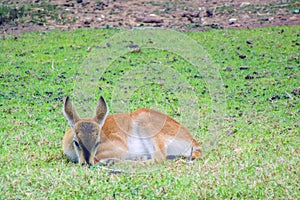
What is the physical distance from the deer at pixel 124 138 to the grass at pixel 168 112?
0.20 meters

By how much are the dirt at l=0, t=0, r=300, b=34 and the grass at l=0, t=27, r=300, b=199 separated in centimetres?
70

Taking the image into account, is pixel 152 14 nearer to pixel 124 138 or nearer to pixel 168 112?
pixel 168 112

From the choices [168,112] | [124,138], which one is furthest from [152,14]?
[124,138]

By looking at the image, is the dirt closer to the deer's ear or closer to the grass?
the grass

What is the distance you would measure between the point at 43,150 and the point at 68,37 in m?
7.47

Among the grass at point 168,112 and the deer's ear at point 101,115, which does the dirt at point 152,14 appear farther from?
the deer's ear at point 101,115

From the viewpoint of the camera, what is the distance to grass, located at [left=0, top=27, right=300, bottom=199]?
561 cm

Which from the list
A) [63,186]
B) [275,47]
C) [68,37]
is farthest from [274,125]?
[68,37]

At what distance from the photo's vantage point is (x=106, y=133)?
6535 mm

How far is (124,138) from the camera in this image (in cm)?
658

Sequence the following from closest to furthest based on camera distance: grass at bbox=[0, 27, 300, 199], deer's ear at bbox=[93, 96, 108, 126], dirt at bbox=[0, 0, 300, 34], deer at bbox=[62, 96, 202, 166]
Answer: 1. grass at bbox=[0, 27, 300, 199]
2. deer at bbox=[62, 96, 202, 166]
3. deer's ear at bbox=[93, 96, 108, 126]
4. dirt at bbox=[0, 0, 300, 34]

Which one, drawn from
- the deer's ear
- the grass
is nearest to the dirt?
the grass

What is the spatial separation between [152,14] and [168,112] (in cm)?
665

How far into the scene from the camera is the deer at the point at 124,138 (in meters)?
6.22
